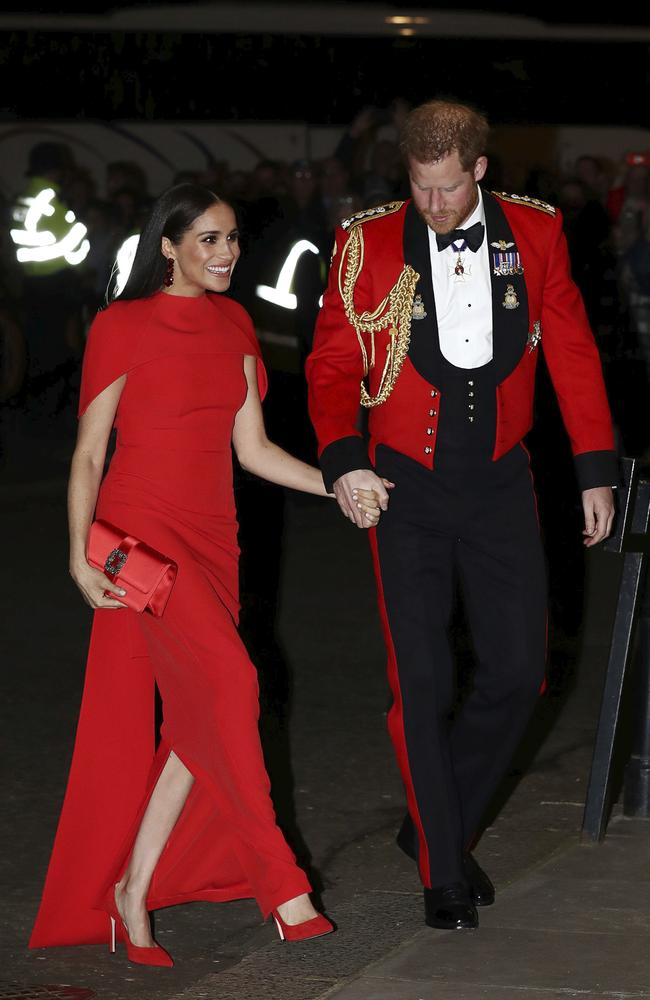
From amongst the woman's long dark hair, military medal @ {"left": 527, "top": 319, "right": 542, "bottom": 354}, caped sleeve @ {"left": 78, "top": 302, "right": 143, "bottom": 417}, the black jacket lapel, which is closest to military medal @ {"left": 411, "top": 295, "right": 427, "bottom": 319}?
the black jacket lapel

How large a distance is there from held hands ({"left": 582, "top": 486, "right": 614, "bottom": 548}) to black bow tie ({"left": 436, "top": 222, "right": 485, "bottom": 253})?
2.19 feet

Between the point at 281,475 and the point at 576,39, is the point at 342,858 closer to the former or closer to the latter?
the point at 281,475

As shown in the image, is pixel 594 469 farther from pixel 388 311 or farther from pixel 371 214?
pixel 371 214

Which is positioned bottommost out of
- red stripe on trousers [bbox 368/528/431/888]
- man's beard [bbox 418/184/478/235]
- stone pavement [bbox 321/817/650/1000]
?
stone pavement [bbox 321/817/650/1000]

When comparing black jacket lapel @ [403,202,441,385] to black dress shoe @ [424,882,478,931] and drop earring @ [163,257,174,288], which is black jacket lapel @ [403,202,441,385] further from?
black dress shoe @ [424,882,478,931]

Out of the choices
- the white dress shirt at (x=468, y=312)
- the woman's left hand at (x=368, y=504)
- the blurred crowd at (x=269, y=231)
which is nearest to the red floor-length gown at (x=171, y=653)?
the woman's left hand at (x=368, y=504)

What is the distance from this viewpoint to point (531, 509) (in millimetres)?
4352

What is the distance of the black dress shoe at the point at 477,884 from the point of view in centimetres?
435

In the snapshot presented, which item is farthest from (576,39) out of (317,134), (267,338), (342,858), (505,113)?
(342,858)

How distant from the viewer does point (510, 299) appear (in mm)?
4238

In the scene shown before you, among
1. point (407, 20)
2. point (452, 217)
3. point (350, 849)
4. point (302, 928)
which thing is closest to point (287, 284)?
point (407, 20)

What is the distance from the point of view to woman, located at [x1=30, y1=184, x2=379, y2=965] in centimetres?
400

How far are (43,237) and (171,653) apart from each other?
45.1ft

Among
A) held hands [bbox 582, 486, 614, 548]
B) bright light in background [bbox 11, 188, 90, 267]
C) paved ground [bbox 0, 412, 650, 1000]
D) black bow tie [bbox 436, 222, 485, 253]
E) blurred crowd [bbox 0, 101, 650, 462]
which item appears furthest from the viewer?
bright light in background [bbox 11, 188, 90, 267]
